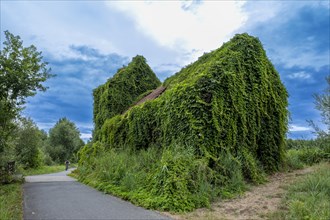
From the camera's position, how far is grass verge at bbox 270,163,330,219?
495 centimetres

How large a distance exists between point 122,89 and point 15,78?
889 centimetres

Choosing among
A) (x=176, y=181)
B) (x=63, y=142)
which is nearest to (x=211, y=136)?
(x=176, y=181)

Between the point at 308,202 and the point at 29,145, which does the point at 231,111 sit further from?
the point at 29,145

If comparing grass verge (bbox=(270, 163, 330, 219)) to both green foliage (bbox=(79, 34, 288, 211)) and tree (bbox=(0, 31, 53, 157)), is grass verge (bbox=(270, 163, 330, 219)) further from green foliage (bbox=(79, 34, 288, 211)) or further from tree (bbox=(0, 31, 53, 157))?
tree (bbox=(0, 31, 53, 157))

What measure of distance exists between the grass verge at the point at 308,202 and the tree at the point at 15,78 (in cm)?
1165

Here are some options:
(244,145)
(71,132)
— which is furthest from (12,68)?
(71,132)

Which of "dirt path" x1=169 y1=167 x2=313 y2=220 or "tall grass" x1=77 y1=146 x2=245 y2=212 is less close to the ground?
"tall grass" x1=77 y1=146 x2=245 y2=212

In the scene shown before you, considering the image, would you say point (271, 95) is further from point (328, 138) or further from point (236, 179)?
point (236, 179)

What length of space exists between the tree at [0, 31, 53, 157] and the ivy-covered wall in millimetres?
6387

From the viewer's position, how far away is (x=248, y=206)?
6477 mm

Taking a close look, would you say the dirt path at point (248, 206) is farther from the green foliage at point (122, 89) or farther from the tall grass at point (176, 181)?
the green foliage at point (122, 89)

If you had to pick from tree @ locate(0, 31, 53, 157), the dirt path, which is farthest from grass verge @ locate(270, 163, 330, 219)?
tree @ locate(0, 31, 53, 157)

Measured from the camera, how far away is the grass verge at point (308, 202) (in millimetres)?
4949

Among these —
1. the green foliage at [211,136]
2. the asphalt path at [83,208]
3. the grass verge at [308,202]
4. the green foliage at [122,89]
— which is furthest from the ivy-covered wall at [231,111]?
the green foliage at [122,89]
